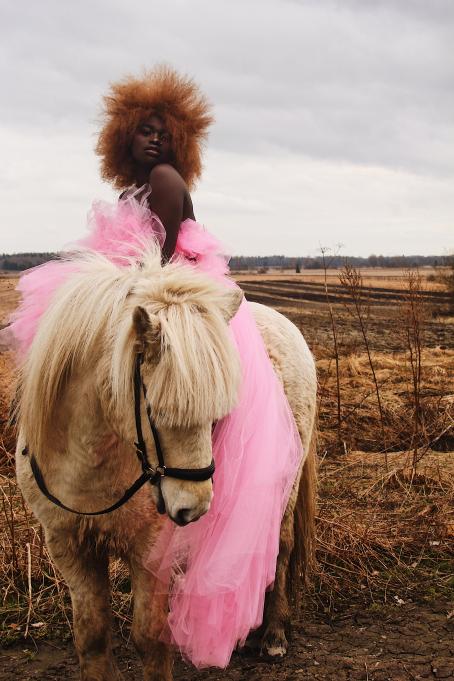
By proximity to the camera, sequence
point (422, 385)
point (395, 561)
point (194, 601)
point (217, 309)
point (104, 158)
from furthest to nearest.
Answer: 1. point (422, 385)
2. point (395, 561)
3. point (104, 158)
4. point (194, 601)
5. point (217, 309)

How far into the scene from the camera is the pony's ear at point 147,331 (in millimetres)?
1770

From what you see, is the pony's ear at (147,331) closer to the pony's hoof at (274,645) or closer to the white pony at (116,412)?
the white pony at (116,412)

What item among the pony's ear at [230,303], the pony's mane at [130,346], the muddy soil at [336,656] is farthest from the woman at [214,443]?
the muddy soil at [336,656]

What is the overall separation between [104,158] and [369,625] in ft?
9.53

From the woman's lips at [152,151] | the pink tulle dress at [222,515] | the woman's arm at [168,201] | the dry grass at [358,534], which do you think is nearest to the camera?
the pink tulle dress at [222,515]

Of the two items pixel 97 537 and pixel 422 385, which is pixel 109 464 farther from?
pixel 422 385

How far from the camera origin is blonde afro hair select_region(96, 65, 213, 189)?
9.49 ft

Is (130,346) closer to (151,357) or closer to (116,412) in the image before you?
(151,357)

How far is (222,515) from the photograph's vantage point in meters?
2.28

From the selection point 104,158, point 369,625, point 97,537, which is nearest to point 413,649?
point 369,625

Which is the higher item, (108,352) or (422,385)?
(108,352)

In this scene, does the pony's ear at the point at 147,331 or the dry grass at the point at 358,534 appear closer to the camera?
the pony's ear at the point at 147,331

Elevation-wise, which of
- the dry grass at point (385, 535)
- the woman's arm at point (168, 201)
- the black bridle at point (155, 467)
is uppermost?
the woman's arm at point (168, 201)

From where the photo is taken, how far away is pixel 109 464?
7.04 feet
